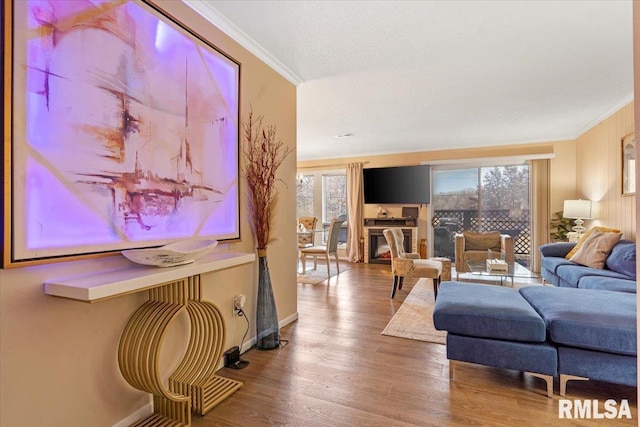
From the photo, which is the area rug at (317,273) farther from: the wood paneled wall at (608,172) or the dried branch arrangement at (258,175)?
the wood paneled wall at (608,172)

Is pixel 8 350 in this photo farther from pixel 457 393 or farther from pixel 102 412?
pixel 457 393

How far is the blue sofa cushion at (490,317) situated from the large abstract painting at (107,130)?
5.54 ft

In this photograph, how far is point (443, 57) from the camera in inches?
110

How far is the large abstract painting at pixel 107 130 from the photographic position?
49.0 inches

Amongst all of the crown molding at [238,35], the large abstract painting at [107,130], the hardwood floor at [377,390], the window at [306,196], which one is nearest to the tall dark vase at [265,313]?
the hardwood floor at [377,390]

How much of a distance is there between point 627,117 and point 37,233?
573 centimetres

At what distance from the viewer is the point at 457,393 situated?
1963 mm

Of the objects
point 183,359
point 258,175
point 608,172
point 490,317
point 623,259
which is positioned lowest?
point 183,359

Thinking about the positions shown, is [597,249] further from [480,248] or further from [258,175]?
[258,175]

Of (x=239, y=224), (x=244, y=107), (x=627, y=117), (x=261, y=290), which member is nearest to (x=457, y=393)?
(x=261, y=290)

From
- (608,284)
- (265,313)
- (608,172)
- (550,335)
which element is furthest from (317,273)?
(608,172)

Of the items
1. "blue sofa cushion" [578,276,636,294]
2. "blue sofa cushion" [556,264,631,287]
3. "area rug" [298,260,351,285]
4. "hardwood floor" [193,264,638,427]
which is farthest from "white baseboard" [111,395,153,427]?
"blue sofa cushion" [556,264,631,287]

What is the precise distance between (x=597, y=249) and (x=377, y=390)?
336cm

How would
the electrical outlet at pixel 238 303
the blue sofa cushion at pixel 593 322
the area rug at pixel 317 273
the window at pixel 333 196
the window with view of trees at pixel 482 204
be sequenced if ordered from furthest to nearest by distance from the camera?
1. the window at pixel 333 196
2. the window with view of trees at pixel 482 204
3. the area rug at pixel 317 273
4. the electrical outlet at pixel 238 303
5. the blue sofa cushion at pixel 593 322
